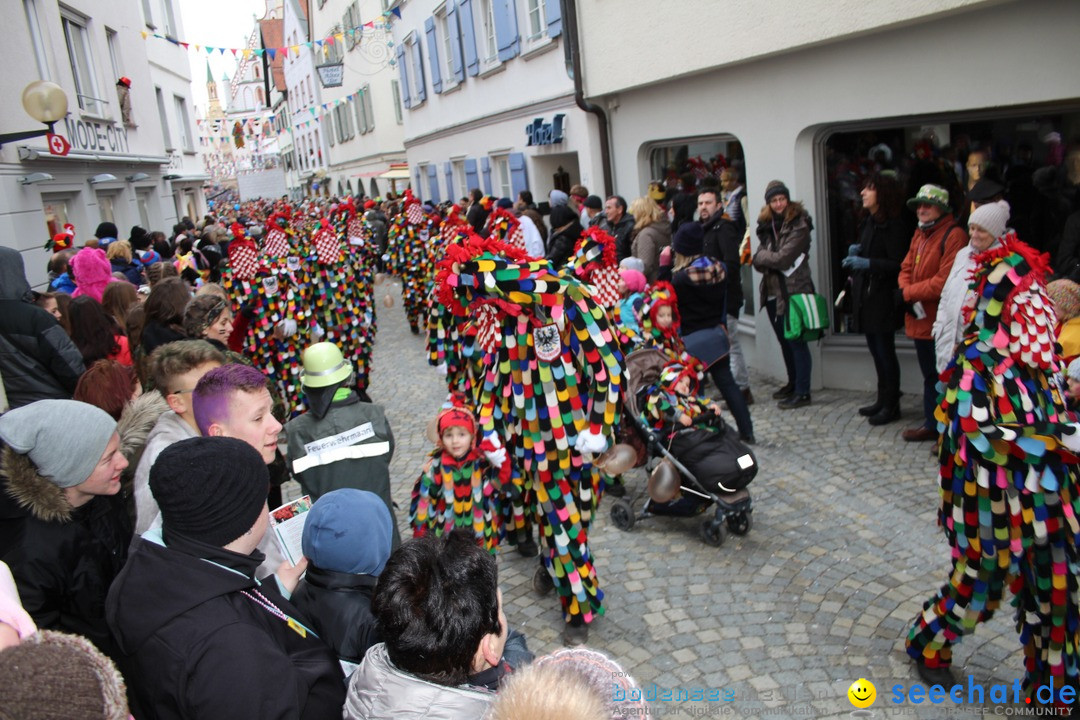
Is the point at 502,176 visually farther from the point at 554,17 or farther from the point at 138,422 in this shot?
the point at 138,422

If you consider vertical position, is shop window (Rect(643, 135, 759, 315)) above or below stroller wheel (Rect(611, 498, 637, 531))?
above

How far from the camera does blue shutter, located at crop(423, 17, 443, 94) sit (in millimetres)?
18391

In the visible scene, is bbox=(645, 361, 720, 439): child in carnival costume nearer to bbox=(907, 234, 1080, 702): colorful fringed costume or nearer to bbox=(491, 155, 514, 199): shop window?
bbox=(907, 234, 1080, 702): colorful fringed costume

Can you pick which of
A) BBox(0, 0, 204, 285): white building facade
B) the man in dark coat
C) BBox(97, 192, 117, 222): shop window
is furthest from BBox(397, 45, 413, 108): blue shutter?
the man in dark coat

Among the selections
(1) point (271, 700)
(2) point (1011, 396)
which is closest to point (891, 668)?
(2) point (1011, 396)

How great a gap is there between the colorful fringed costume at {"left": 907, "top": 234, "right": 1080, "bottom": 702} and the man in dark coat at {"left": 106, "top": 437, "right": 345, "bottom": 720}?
2.44 meters

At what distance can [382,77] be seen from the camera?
2708 centimetres

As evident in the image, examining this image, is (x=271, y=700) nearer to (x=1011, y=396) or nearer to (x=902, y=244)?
(x=1011, y=396)

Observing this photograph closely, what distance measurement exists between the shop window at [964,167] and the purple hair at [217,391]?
4967 mm

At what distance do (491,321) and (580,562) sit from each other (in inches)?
52.7

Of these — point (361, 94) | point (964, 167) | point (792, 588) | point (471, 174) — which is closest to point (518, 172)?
point (471, 174)

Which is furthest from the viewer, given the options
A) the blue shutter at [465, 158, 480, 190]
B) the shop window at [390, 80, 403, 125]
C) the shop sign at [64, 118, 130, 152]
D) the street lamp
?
the shop window at [390, 80, 403, 125]

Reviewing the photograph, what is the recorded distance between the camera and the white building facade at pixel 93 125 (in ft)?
37.3

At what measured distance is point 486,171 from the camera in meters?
17.0
